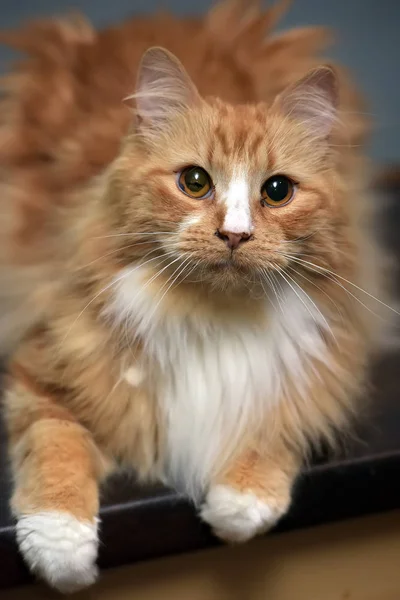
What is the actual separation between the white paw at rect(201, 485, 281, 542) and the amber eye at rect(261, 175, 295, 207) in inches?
15.8

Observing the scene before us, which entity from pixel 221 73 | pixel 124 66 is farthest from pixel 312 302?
pixel 124 66

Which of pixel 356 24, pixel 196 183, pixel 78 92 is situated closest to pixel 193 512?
pixel 196 183

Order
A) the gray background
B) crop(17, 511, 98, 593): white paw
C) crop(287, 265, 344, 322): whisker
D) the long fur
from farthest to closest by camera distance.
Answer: the gray background, the long fur, crop(287, 265, 344, 322): whisker, crop(17, 511, 98, 593): white paw

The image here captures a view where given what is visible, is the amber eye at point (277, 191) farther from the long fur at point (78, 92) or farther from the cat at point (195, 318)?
the long fur at point (78, 92)

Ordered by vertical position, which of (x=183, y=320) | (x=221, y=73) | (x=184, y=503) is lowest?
(x=184, y=503)

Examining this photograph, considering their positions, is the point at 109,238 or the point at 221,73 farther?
the point at 221,73

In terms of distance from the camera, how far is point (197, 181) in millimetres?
997

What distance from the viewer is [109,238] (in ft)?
3.45

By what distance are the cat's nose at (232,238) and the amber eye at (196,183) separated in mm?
84

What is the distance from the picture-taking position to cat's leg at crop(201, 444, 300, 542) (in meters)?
1.00

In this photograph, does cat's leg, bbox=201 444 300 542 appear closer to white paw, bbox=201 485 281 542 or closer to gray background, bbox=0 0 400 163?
white paw, bbox=201 485 281 542

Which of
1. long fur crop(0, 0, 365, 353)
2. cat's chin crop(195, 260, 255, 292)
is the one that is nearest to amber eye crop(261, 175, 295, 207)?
cat's chin crop(195, 260, 255, 292)

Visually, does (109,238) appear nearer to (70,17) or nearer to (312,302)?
(312,302)

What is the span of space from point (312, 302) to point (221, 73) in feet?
1.71
